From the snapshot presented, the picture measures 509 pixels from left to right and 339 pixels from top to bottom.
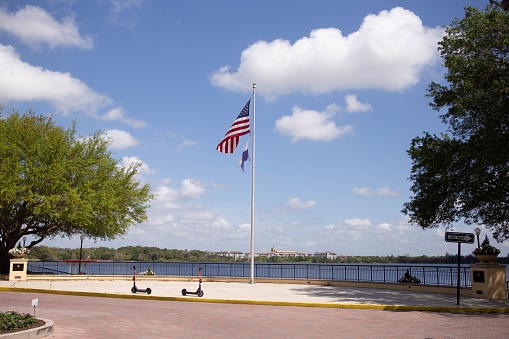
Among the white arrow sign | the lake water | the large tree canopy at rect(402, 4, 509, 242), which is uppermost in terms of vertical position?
Answer: the large tree canopy at rect(402, 4, 509, 242)

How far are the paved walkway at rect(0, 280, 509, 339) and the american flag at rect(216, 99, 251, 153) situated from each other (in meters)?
8.81

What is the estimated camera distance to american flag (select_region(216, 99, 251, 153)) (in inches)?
1118

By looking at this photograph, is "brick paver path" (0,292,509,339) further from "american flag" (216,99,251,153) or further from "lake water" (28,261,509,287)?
"american flag" (216,99,251,153)

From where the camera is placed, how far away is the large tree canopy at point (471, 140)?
65.8 feet

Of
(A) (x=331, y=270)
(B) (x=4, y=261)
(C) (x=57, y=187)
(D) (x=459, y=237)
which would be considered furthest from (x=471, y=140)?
(B) (x=4, y=261)


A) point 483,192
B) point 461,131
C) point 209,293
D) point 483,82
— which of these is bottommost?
point 209,293

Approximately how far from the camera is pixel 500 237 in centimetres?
2464

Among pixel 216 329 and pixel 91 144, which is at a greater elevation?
pixel 91 144

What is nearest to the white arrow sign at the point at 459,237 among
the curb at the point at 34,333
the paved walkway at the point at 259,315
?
the paved walkway at the point at 259,315

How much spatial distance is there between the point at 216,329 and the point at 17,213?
1057 inches

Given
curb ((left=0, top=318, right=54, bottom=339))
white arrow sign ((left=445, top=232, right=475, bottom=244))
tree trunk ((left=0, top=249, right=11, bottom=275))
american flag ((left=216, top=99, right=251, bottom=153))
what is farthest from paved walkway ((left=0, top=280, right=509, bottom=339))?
tree trunk ((left=0, top=249, right=11, bottom=275))

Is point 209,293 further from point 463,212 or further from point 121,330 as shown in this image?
point 463,212

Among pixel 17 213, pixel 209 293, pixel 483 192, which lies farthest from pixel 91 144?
pixel 483 192

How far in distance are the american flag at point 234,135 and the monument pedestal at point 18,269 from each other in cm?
1322
